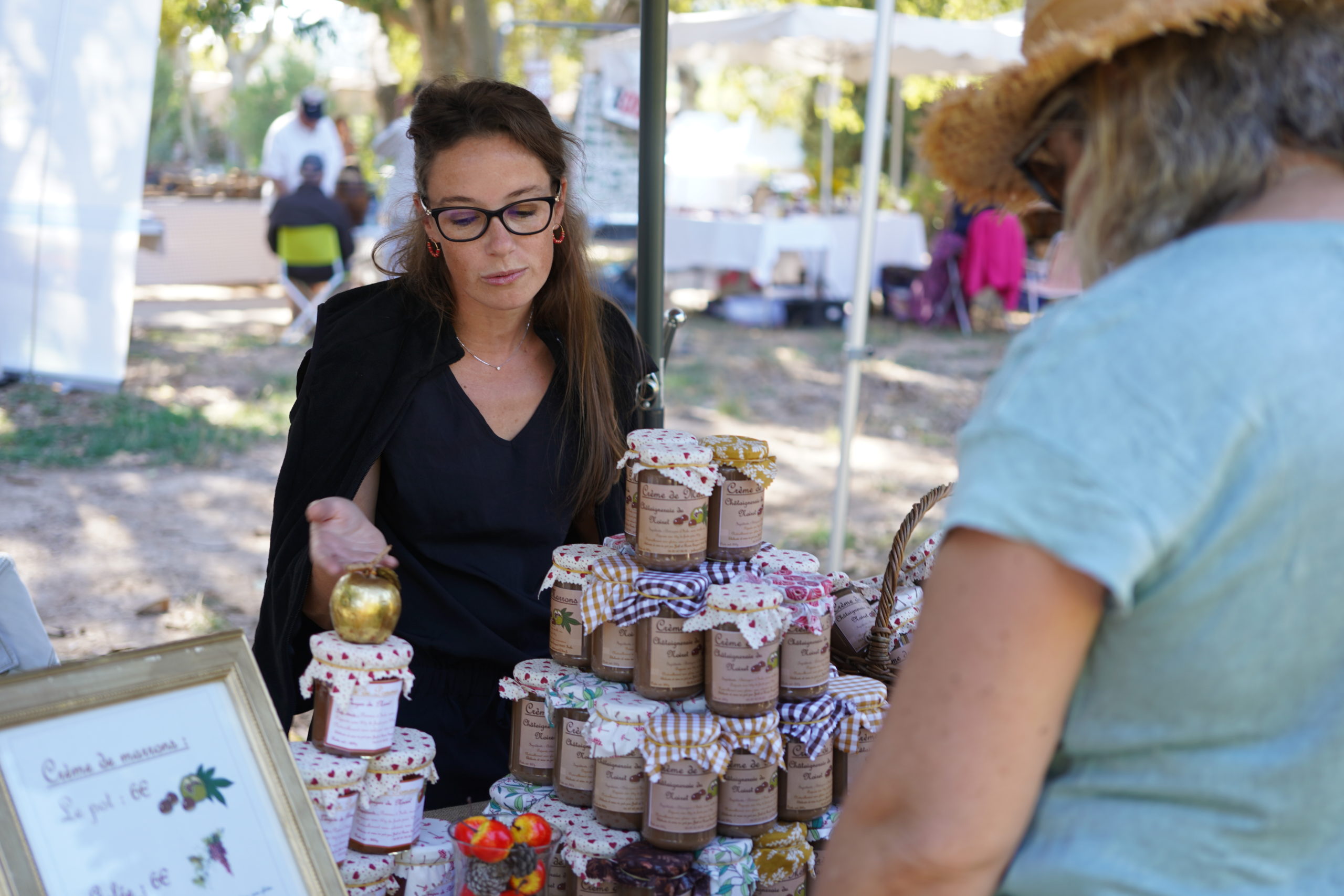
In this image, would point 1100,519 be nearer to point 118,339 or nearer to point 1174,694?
point 1174,694

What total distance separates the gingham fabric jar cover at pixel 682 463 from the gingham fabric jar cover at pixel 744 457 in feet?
0.17

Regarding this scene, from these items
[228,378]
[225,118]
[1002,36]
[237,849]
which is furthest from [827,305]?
[225,118]

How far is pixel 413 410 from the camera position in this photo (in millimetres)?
2297

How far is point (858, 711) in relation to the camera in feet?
5.83

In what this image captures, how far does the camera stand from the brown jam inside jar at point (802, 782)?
1.73 metres

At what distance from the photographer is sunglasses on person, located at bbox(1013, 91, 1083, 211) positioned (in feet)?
3.35

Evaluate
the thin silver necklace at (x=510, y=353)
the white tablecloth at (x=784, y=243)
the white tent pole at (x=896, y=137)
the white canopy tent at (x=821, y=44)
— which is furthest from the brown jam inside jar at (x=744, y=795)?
the white tent pole at (x=896, y=137)

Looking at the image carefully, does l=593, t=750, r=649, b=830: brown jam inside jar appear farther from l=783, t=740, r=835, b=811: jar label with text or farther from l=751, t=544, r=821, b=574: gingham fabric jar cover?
l=751, t=544, r=821, b=574: gingham fabric jar cover

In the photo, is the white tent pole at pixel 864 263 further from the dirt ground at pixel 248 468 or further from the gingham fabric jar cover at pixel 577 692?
the gingham fabric jar cover at pixel 577 692

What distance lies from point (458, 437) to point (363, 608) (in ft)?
2.71

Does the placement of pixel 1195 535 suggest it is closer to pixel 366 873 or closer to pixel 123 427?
pixel 366 873

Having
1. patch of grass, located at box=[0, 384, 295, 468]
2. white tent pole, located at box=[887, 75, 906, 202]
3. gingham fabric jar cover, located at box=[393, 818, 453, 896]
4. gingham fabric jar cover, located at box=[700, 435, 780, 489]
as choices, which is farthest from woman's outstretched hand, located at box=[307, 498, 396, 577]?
white tent pole, located at box=[887, 75, 906, 202]

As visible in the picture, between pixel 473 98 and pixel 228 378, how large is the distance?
6812 millimetres

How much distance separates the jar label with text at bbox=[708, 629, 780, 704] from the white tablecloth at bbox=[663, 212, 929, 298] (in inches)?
376
